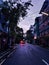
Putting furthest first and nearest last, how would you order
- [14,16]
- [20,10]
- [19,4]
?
[14,16] → [20,10] → [19,4]

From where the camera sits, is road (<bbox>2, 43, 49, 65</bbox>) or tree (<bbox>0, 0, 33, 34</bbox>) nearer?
road (<bbox>2, 43, 49, 65</bbox>)

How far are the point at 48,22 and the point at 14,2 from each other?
5045cm

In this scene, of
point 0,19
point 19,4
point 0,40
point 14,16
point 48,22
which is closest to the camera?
point 19,4

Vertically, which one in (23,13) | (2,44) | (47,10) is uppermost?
(47,10)

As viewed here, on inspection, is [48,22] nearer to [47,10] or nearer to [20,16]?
[47,10]

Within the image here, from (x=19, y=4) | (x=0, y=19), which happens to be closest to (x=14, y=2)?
(x=19, y=4)

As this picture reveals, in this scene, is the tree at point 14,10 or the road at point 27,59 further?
the tree at point 14,10

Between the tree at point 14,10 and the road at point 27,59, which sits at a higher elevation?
the tree at point 14,10

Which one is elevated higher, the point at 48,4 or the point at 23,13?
the point at 48,4

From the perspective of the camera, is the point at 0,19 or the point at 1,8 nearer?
the point at 1,8

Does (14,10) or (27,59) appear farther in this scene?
(14,10)

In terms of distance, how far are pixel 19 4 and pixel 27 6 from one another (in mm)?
1799

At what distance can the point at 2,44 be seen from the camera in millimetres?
63562

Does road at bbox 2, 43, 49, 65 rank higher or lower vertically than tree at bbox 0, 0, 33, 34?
lower
